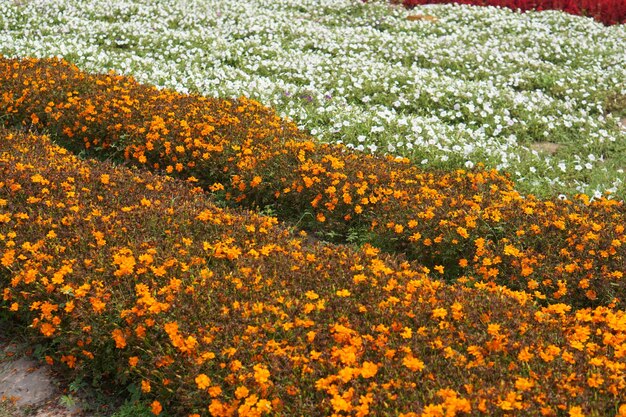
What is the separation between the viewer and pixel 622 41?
14.0 meters

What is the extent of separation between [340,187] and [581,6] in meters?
13.2

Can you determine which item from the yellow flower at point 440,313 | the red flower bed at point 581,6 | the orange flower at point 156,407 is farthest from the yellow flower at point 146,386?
the red flower bed at point 581,6

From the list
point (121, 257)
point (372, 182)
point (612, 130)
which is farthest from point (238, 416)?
point (612, 130)

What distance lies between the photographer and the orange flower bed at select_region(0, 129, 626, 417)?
3.38 metres

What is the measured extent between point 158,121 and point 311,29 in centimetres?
765

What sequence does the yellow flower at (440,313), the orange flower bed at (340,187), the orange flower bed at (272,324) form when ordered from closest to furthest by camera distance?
the orange flower bed at (272,324) → the yellow flower at (440,313) → the orange flower bed at (340,187)

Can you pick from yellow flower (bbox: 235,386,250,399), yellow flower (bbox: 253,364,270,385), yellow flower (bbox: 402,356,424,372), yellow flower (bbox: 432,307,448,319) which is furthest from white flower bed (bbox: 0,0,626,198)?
yellow flower (bbox: 235,386,250,399)

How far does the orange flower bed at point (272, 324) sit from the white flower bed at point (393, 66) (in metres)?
2.95

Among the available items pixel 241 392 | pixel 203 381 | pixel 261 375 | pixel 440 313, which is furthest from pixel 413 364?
pixel 203 381

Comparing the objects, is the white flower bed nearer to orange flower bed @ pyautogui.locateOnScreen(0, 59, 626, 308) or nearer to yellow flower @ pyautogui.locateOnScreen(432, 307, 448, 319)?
orange flower bed @ pyautogui.locateOnScreen(0, 59, 626, 308)

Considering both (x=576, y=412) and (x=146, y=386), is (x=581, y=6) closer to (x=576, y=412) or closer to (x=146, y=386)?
(x=576, y=412)

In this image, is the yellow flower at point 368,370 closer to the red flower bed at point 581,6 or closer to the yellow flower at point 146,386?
the yellow flower at point 146,386

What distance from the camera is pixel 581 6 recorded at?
16.7m

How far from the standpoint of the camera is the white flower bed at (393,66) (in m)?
8.24
